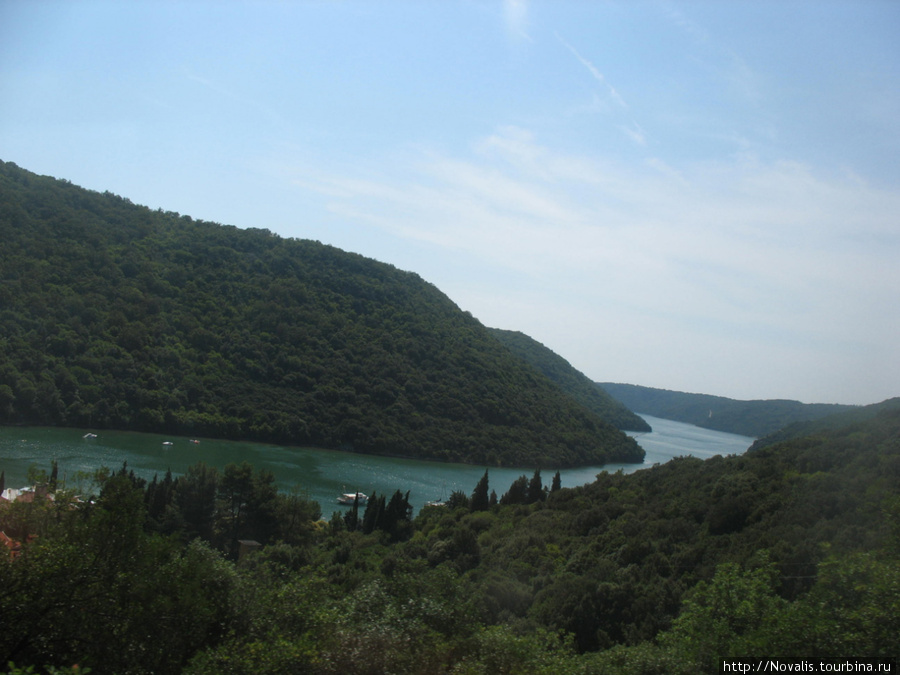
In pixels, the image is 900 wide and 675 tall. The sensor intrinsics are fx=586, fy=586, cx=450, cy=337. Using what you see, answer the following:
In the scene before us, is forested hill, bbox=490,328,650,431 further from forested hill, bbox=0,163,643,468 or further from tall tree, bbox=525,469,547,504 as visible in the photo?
tall tree, bbox=525,469,547,504

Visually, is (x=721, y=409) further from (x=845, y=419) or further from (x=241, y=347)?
(x=241, y=347)

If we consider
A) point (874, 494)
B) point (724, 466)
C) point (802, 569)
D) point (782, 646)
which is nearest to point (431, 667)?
point (782, 646)

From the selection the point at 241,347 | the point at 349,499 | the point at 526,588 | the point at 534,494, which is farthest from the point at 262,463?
the point at 526,588

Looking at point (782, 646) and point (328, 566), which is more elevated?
point (782, 646)

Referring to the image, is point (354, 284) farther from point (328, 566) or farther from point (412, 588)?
point (412, 588)

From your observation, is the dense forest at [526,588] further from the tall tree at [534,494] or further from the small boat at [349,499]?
the small boat at [349,499]

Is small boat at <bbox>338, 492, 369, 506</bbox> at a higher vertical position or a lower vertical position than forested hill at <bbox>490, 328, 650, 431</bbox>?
lower

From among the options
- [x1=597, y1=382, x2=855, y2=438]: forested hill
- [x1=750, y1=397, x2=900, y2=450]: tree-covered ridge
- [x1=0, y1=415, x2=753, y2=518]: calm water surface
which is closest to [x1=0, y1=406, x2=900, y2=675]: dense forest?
[x1=750, y1=397, x2=900, y2=450]: tree-covered ridge
